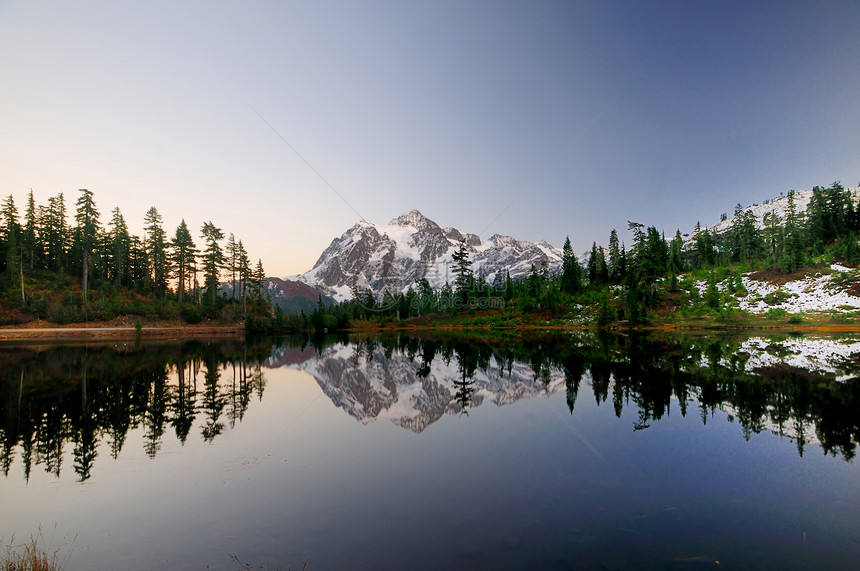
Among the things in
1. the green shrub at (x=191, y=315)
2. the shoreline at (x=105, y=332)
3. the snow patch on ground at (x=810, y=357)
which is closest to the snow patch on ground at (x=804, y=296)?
the snow patch on ground at (x=810, y=357)

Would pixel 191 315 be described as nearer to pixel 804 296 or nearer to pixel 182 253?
pixel 182 253

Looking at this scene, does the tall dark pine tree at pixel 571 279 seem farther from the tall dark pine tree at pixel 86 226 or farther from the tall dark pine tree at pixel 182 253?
the tall dark pine tree at pixel 86 226

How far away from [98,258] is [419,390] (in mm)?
96708

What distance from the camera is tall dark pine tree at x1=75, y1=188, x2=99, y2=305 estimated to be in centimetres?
8275

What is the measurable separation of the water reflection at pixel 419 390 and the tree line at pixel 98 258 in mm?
53688

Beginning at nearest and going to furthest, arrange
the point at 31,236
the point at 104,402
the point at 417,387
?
1. the point at 104,402
2. the point at 417,387
3. the point at 31,236

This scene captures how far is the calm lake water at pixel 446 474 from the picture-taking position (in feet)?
25.1

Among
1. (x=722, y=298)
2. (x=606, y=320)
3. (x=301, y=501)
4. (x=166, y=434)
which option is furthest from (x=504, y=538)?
(x=722, y=298)

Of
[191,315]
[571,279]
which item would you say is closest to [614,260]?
[571,279]

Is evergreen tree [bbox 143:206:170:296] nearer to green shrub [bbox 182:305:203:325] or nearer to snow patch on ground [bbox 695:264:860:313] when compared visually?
green shrub [bbox 182:305:203:325]

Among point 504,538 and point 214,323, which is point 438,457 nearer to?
point 504,538

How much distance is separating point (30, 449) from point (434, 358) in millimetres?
31444

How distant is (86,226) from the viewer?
85.1m

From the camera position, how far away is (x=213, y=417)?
59.3ft
